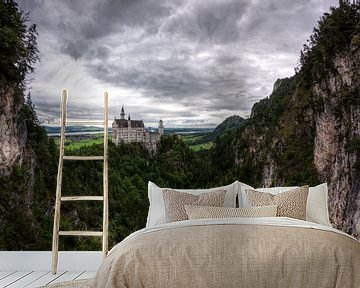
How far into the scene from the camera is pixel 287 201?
4.58 metres

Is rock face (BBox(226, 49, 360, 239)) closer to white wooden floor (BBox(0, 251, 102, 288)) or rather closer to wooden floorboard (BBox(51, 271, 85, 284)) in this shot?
white wooden floor (BBox(0, 251, 102, 288))

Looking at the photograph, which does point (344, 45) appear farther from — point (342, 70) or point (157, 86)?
point (157, 86)

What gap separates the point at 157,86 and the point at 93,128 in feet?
3.23

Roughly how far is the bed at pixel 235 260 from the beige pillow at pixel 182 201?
3.48ft

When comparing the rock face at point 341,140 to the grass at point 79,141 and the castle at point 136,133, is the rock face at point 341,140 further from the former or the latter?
the grass at point 79,141

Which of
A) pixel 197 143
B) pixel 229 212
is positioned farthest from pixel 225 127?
pixel 229 212

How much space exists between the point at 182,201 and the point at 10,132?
2.69 m

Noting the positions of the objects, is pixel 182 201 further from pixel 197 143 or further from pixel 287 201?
pixel 197 143

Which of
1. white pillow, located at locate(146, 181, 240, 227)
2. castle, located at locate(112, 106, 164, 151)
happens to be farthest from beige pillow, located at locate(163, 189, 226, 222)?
castle, located at locate(112, 106, 164, 151)

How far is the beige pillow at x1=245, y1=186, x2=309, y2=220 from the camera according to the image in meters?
4.52

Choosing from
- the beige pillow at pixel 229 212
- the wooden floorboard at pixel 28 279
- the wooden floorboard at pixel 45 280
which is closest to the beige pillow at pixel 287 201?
the beige pillow at pixel 229 212

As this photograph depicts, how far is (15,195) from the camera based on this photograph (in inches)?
243

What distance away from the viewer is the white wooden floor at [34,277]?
5.06 metres

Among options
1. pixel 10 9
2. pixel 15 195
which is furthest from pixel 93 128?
pixel 10 9
